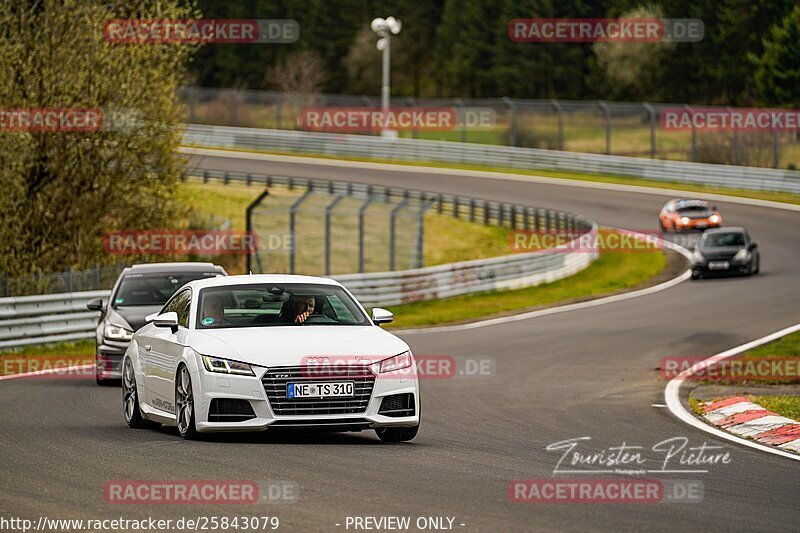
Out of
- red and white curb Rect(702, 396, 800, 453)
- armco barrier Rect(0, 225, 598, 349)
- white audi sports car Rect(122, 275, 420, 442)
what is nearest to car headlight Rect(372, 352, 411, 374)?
white audi sports car Rect(122, 275, 420, 442)

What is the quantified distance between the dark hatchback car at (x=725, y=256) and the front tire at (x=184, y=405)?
2664 centimetres

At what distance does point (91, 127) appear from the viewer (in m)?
30.2

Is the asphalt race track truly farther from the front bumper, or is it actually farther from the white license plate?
the white license plate

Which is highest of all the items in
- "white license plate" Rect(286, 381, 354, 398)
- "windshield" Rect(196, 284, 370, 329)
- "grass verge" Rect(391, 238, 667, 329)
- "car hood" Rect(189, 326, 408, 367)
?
"windshield" Rect(196, 284, 370, 329)

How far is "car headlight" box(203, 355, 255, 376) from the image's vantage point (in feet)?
36.4

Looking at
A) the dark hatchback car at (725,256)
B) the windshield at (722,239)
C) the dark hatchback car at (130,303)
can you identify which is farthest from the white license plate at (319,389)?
the windshield at (722,239)

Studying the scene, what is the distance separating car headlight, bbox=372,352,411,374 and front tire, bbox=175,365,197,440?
152 cm

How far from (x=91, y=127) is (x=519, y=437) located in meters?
19.8

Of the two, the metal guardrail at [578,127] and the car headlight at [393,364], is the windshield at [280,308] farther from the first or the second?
the metal guardrail at [578,127]

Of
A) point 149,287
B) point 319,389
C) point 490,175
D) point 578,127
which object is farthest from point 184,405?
point 578,127

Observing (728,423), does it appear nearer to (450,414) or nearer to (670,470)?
(450,414)

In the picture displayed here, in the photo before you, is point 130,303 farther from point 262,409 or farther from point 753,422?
point 753,422

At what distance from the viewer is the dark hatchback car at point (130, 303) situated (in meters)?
18.5

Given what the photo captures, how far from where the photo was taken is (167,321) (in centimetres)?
1209
